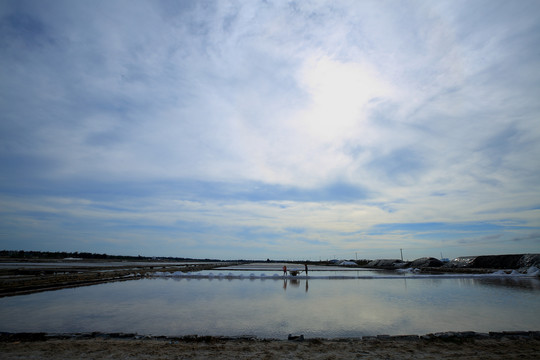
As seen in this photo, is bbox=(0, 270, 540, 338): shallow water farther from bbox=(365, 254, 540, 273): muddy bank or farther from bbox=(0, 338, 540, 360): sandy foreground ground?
bbox=(365, 254, 540, 273): muddy bank

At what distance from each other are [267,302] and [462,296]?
12196 millimetres

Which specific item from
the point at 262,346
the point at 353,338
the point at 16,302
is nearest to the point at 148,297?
the point at 16,302

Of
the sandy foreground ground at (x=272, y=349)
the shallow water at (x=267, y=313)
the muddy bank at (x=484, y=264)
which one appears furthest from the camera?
the muddy bank at (x=484, y=264)

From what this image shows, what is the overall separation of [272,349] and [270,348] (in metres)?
0.11

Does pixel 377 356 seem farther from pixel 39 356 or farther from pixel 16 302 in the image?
pixel 16 302

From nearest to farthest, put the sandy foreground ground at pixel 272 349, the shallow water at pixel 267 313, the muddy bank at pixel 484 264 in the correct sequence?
1. the sandy foreground ground at pixel 272 349
2. the shallow water at pixel 267 313
3. the muddy bank at pixel 484 264

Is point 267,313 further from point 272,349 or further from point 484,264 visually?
point 484,264

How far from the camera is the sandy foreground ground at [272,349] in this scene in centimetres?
709

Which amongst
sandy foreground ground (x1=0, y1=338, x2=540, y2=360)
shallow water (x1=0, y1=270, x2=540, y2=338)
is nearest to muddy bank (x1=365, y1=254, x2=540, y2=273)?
shallow water (x1=0, y1=270, x2=540, y2=338)

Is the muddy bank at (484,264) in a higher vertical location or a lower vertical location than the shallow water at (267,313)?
higher

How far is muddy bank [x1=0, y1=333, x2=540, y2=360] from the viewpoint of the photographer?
23.3 ft

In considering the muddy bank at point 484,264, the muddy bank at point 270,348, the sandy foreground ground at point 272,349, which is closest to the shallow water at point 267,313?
the muddy bank at point 270,348

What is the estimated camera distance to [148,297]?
1672cm

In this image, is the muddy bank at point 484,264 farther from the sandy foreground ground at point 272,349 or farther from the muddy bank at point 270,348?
the sandy foreground ground at point 272,349
